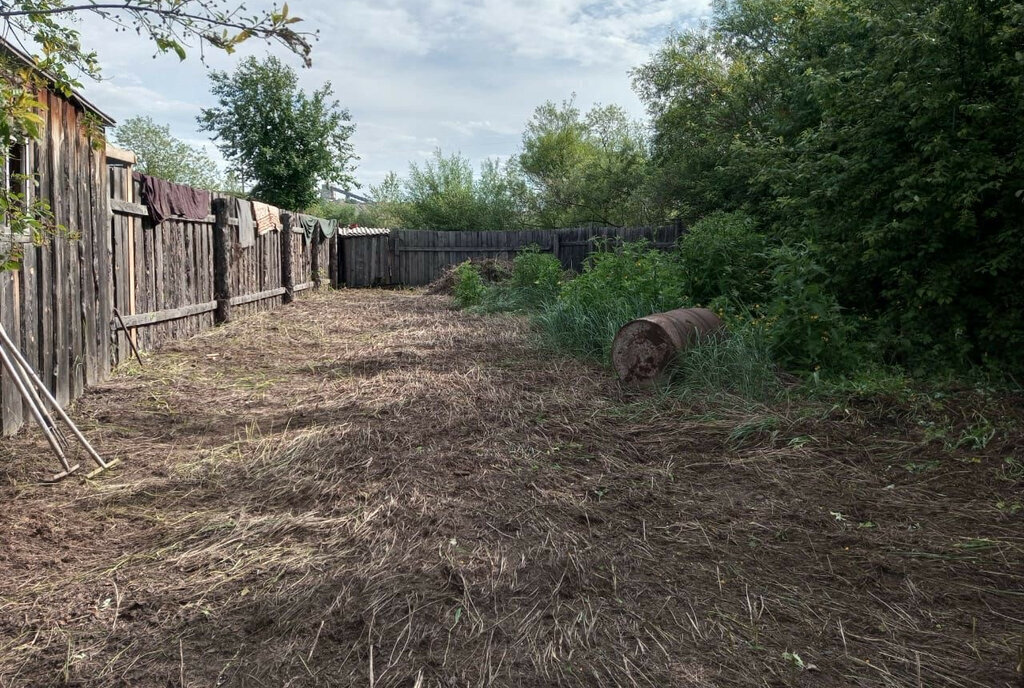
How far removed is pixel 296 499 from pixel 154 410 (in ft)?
7.15

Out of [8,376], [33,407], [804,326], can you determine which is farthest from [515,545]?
[804,326]

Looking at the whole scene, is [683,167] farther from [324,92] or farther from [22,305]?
[22,305]

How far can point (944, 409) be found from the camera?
436cm

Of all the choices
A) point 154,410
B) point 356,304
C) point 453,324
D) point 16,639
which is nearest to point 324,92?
point 356,304

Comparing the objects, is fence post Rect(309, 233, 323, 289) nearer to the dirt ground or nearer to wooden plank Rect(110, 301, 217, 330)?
wooden plank Rect(110, 301, 217, 330)

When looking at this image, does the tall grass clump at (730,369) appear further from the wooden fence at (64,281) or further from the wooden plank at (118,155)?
the wooden plank at (118,155)

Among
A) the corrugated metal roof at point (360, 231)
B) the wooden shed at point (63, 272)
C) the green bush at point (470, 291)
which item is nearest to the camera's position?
the wooden shed at point (63, 272)

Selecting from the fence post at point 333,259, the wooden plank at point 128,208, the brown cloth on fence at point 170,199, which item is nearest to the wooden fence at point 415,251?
the fence post at point 333,259

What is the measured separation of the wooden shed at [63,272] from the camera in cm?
426

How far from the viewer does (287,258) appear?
12422 millimetres

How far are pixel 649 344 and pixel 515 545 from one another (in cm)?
280

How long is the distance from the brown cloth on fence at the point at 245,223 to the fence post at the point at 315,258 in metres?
4.62

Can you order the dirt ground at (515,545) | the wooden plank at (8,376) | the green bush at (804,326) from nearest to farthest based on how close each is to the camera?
the dirt ground at (515,545)
the wooden plank at (8,376)
the green bush at (804,326)

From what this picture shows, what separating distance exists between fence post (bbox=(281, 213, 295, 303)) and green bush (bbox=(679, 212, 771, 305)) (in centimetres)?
738
